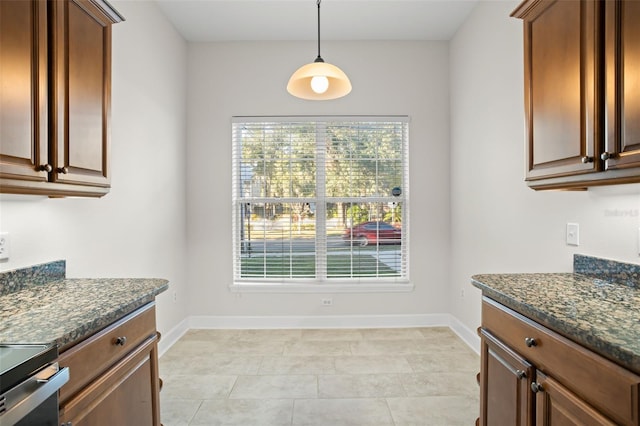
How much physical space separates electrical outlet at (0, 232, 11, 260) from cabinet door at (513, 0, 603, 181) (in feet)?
8.58

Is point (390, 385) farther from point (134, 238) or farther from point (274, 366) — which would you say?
point (134, 238)

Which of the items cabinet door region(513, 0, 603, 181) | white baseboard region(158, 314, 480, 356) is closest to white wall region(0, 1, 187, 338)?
white baseboard region(158, 314, 480, 356)

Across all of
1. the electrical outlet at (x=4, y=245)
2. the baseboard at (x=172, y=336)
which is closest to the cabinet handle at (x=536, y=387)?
the electrical outlet at (x=4, y=245)

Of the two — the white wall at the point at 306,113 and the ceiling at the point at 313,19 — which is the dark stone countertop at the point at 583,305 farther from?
the ceiling at the point at 313,19

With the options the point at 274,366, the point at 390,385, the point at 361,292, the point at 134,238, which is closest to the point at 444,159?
the point at 361,292

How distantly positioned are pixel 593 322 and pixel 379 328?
277cm

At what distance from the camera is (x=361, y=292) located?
12.3 feet

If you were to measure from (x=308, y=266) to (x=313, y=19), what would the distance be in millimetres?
2499

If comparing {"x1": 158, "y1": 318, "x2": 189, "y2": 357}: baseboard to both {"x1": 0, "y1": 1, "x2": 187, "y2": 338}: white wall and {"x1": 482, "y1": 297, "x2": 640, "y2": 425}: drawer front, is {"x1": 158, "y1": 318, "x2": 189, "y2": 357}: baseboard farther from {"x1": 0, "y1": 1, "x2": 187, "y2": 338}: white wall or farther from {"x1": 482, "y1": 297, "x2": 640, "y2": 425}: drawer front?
{"x1": 482, "y1": 297, "x2": 640, "y2": 425}: drawer front

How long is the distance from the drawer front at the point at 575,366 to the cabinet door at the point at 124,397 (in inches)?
62.3

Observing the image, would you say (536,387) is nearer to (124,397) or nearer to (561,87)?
(561,87)

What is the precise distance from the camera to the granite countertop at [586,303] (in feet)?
3.20

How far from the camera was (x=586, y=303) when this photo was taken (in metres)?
1.32

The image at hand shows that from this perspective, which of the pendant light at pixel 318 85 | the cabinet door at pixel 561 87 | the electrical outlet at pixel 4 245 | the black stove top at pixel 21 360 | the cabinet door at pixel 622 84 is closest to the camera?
the black stove top at pixel 21 360
